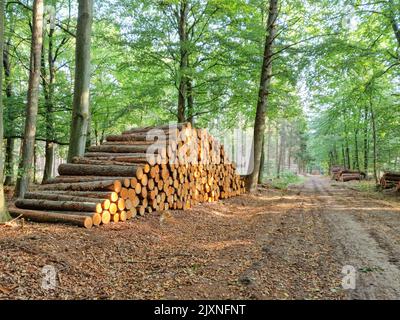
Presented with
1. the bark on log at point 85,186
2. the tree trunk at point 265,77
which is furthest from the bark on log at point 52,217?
the tree trunk at point 265,77

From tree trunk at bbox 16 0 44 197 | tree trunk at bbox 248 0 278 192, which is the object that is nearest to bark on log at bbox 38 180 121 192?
tree trunk at bbox 16 0 44 197

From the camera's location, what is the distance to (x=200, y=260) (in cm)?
552

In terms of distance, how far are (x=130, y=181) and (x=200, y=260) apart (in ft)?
9.60

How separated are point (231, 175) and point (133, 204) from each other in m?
6.67

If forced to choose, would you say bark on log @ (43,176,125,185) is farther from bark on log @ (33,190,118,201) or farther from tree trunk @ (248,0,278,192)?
tree trunk @ (248,0,278,192)

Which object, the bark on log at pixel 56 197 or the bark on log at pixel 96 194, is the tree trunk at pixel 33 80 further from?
the bark on log at pixel 96 194

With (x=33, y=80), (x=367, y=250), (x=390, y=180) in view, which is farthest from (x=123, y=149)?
(x=390, y=180)

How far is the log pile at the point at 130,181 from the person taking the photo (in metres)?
7.03

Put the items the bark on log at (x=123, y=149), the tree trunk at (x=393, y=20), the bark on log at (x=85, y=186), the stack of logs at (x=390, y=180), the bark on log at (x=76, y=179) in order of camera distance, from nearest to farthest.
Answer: the bark on log at (x=85, y=186)
the bark on log at (x=76, y=179)
the bark on log at (x=123, y=149)
the tree trunk at (x=393, y=20)
the stack of logs at (x=390, y=180)

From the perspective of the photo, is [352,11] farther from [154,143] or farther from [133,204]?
[133,204]

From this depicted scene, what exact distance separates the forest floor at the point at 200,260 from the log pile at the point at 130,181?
42 cm

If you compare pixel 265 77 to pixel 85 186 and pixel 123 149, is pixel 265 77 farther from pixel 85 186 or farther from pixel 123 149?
pixel 85 186

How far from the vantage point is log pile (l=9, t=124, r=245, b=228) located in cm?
703
